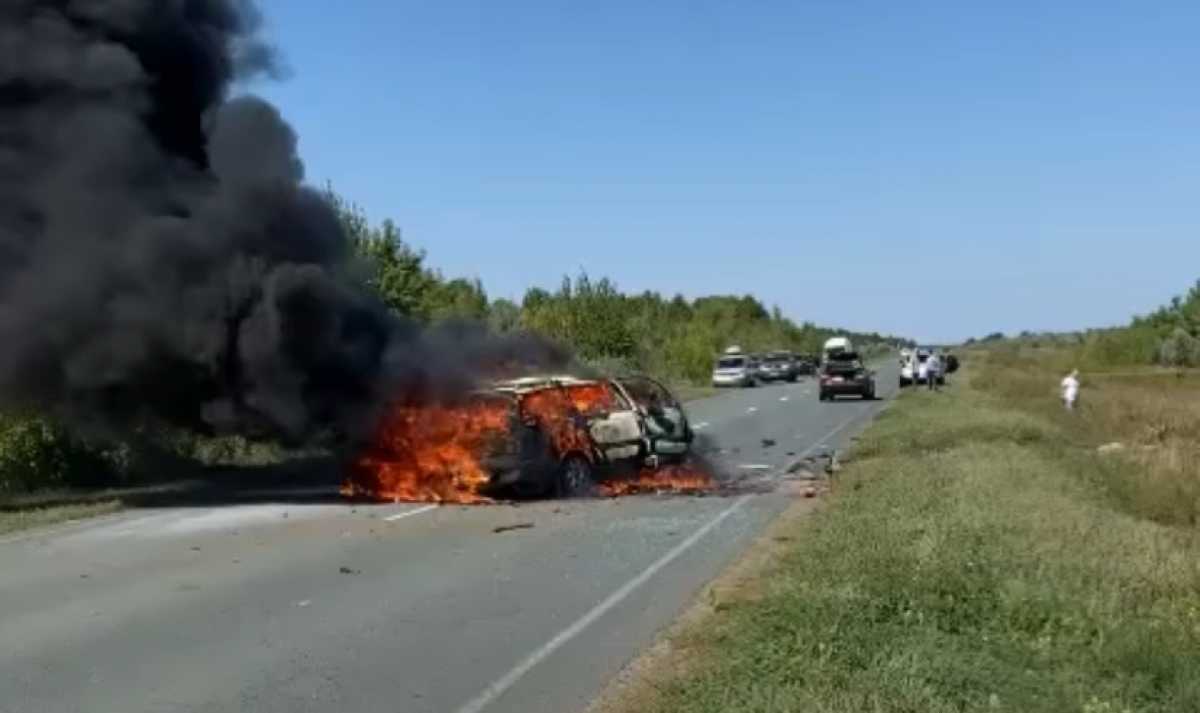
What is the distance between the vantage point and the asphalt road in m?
7.77

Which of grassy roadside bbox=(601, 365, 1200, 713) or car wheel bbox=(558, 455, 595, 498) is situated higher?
car wheel bbox=(558, 455, 595, 498)

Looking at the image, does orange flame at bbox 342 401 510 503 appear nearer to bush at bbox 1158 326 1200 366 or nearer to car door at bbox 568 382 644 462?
car door at bbox 568 382 644 462

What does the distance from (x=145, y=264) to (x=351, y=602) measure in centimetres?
898

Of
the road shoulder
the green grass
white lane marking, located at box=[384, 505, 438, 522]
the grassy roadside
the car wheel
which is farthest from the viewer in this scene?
the car wheel

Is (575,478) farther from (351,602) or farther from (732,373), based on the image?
(732,373)

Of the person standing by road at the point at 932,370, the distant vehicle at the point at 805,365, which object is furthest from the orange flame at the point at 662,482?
the distant vehicle at the point at 805,365

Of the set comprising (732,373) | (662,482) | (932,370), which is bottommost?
(662,482)

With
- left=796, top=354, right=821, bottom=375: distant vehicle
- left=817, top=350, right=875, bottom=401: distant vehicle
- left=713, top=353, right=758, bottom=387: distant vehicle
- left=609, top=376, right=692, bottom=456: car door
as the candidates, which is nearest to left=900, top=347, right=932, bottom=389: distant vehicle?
left=817, top=350, right=875, bottom=401: distant vehicle

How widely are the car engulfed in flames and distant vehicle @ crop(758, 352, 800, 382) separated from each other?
61015 mm

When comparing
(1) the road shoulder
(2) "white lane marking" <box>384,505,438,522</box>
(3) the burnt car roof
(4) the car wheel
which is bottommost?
(1) the road shoulder

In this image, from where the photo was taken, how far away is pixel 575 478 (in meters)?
18.9

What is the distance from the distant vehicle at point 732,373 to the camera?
72.3 meters

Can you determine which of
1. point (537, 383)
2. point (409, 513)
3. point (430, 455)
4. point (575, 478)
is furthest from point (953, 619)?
point (430, 455)

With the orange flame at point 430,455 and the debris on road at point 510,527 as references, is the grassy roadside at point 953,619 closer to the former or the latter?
the debris on road at point 510,527
